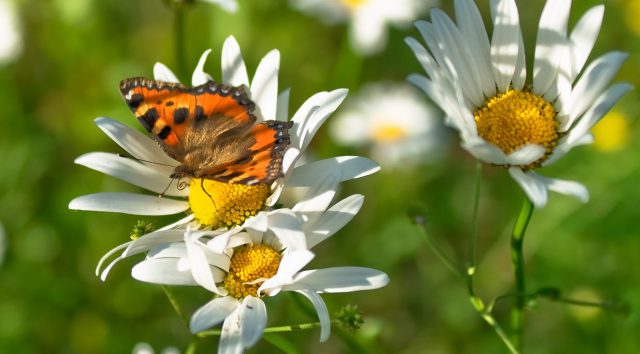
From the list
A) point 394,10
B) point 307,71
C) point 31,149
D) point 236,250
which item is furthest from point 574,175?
point 31,149

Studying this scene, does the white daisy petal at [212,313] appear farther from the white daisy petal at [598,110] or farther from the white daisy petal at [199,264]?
the white daisy petal at [598,110]

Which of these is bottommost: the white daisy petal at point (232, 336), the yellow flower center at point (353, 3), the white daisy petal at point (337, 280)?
the white daisy petal at point (232, 336)

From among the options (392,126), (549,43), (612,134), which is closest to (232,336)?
(549,43)

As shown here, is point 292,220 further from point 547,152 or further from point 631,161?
point 631,161

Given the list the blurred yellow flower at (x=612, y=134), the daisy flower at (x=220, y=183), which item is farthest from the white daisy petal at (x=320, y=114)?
the blurred yellow flower at (x=612, y=134)

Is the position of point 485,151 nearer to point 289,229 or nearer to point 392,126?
point 289,229

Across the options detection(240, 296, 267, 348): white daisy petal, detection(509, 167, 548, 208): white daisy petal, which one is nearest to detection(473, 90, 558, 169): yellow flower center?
detection(509, 167, 548, 208): white daisy petal

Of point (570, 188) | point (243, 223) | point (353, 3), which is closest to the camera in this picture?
point (570, 188)
